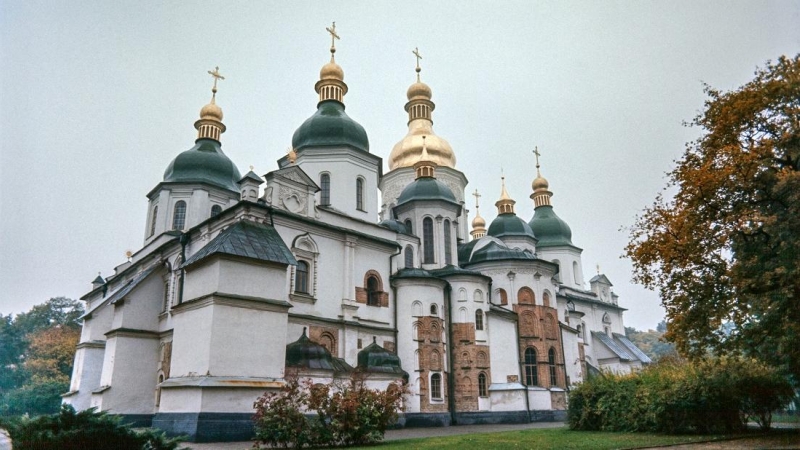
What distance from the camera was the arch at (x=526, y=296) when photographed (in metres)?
29.5

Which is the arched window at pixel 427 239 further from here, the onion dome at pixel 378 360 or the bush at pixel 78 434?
the bush at pixel 78 434

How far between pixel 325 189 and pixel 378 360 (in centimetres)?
875

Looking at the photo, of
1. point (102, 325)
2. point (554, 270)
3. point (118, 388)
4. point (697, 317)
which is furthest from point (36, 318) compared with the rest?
point (697, 317)

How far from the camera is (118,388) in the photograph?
2105cm

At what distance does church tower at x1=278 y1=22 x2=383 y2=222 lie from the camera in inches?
1032

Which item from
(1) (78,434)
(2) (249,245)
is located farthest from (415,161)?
(1) (78,434)

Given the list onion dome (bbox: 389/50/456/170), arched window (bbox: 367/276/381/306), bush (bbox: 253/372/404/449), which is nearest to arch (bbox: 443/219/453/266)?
arched window (bbox: 367/276/381/306)

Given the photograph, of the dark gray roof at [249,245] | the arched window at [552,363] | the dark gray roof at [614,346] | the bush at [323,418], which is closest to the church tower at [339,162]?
the dark gray roof at [249,245]

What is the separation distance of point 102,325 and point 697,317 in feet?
81.6

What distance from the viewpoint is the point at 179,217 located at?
2778 centimetres

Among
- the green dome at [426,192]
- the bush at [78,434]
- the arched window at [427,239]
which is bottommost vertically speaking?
the bush at [78,434]

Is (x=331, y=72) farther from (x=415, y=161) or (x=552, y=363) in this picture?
(x=552, y=363)

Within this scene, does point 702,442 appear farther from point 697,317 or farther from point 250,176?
point 250,176

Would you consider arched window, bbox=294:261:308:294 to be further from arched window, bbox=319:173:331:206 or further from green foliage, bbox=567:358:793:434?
green foliage, bbox=567:358:793:434
